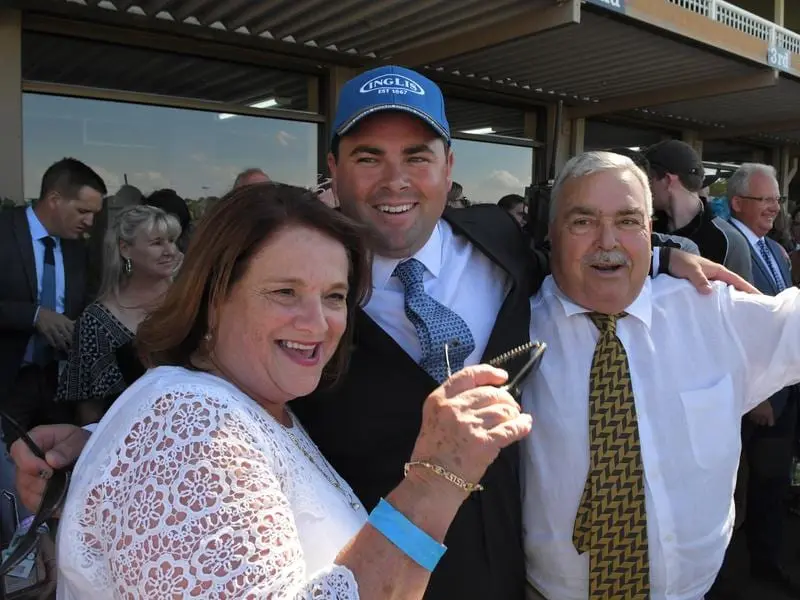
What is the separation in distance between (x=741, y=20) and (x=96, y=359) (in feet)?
24.0

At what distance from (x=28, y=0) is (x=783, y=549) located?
6.34 meters

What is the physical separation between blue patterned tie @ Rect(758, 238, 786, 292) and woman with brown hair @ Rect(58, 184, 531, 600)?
3433mm

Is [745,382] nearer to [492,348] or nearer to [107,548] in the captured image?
[492,348]

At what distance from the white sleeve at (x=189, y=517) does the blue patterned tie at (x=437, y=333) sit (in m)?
0.63

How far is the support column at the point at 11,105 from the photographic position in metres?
4.99

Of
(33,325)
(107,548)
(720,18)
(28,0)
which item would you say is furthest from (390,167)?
(720,18)

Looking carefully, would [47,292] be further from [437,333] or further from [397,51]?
[397,51]

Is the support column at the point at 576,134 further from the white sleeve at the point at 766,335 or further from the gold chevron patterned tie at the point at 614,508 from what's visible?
the gold chevron patterned tie at the point at 614,508

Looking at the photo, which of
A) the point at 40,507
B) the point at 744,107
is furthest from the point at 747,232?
the point at 744,107

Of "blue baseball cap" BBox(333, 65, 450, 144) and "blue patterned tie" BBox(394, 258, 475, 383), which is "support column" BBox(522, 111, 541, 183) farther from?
"blue patterned tie" BBox(394, 258, 475, 383)

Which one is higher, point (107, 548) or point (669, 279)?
point (669, 279)

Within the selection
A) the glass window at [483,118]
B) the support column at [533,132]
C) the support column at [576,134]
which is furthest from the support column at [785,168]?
the glass window at [483,118]

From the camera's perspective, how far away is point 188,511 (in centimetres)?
92

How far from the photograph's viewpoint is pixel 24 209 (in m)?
3.83
